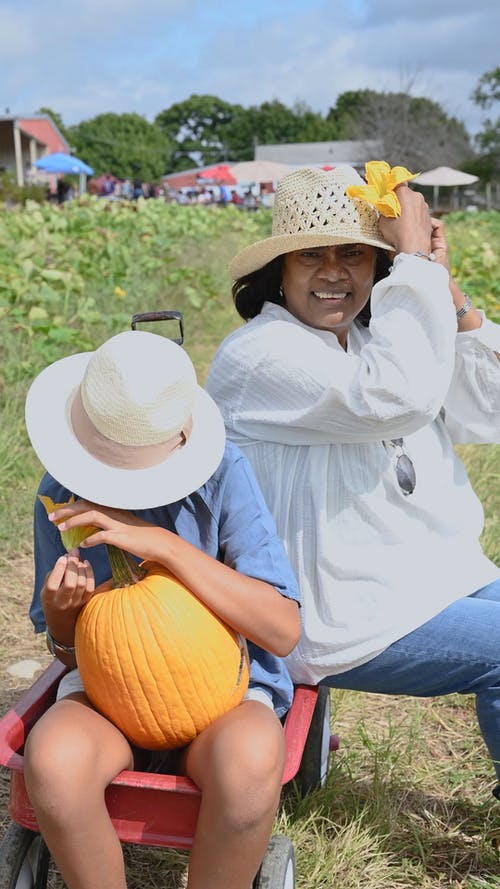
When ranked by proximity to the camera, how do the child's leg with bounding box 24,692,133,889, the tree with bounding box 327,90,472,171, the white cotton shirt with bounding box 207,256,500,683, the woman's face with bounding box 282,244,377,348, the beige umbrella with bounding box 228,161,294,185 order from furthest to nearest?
the tree with bounding box 327,90,472,171
the beige umbrella with bounding box 228,161,294,185
the woman's face with bounding box 282,244,377,348
the white cotton shirt with bounding box 207,256,500,683
the child's leg with bounding box 24,692,133,889

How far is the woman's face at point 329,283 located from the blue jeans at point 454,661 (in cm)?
74

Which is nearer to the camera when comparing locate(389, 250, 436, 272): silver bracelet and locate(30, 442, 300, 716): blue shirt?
locate(30, 442, 300, 716): blue shirt

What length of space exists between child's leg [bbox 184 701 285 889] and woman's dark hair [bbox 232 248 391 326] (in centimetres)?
114

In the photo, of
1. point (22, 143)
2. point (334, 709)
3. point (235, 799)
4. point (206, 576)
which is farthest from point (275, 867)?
point (22, 143)

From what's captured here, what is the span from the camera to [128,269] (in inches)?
326

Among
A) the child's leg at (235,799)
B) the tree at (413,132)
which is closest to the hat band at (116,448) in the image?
the child's leg at (235,799)

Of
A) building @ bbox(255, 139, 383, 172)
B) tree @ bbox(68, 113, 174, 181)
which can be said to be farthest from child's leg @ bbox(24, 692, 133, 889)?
tree @ bbox(68, 113, 174, 181)

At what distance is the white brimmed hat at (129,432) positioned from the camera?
6.05 ft

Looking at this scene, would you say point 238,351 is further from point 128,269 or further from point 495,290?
point 495,290

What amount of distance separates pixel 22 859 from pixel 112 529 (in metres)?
0.74

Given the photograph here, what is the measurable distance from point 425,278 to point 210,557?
777 millimetres

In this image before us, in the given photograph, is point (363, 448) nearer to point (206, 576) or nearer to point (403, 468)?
point (403, 468)

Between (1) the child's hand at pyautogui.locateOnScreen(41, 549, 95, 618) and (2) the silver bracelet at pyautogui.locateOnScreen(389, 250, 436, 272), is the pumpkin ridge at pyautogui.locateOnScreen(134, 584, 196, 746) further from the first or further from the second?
(2) the silver bracelet at pyautogui.locateOnScreen(389, 250, 436, 272)

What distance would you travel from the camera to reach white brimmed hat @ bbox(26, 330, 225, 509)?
6.05ft
